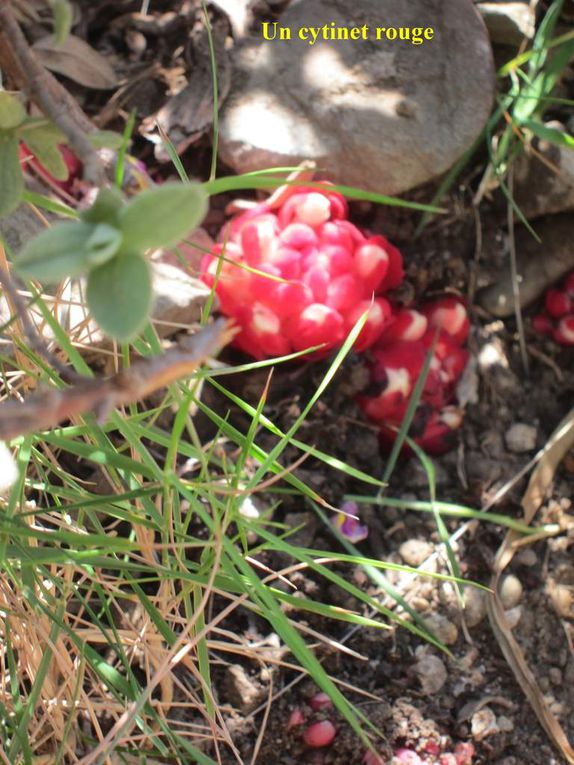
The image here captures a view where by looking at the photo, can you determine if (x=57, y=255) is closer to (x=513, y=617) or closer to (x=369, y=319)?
(x=369, y=319)

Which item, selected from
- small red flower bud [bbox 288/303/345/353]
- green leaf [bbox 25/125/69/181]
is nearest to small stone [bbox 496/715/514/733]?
small red flower bud [bbox 288/303/345/353]

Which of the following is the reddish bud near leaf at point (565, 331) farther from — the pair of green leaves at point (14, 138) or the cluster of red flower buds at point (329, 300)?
the pair of green leaves at point (14, 138)

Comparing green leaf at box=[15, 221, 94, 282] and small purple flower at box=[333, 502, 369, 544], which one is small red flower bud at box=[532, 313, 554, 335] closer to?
small purple flower at box=[333, 502, 369, 544]

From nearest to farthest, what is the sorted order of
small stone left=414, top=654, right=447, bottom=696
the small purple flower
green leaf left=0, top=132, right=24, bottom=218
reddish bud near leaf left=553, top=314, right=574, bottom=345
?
green leaf left=0, top=132, right=24, bottom=218
small stone left=414, top=654, right=447, bottom=696
the small purple flower
reddish bud near leaf left=553, top=314, right=574, bottom=345

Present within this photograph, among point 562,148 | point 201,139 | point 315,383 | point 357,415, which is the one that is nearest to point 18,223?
point 201,139

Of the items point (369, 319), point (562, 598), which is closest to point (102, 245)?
point (369, 319)
